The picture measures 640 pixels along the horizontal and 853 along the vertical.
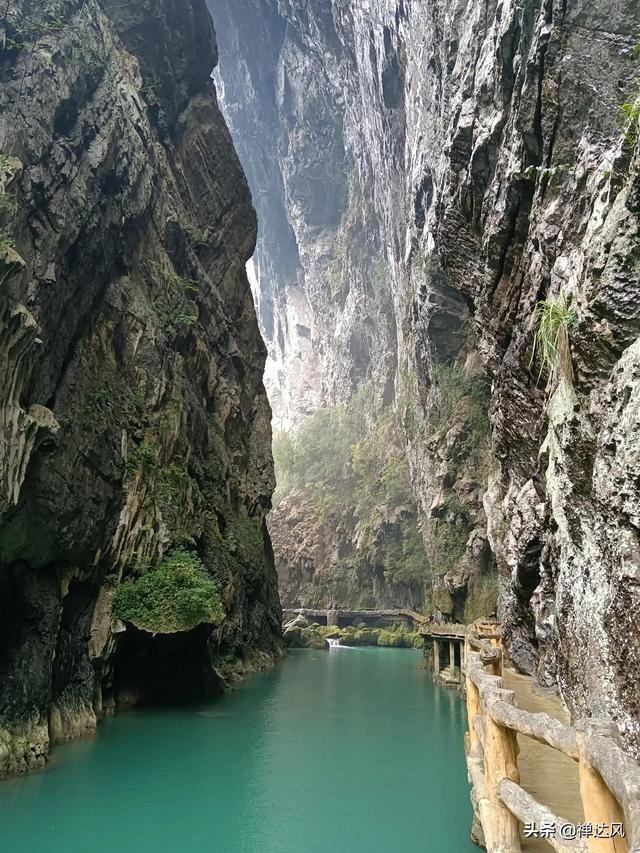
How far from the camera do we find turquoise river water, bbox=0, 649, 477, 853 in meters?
9.39

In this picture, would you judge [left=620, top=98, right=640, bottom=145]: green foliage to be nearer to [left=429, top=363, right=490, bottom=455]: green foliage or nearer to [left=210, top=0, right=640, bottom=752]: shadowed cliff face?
[left=210, top=0, right=640, bottom=752]: shadowed cliff face

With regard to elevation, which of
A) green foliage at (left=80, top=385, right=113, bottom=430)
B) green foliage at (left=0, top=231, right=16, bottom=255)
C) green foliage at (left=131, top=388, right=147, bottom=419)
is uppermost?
green foliage at (left=0, top=231, right=16, bottom=255)

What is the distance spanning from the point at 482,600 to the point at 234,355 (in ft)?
50.2

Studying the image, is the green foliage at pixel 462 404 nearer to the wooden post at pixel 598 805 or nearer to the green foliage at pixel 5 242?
the green foliage at pixel 5 242

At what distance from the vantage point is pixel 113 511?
1675cm

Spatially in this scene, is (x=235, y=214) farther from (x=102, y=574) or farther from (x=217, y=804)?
(x=217, y=804)

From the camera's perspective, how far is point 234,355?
29000mm

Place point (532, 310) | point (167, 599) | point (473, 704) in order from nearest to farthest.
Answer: point (473, 704) < point (532, 310) < point (167, 599)

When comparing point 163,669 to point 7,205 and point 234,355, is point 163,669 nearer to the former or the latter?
point 234,355

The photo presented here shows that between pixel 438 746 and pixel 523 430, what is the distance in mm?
7881

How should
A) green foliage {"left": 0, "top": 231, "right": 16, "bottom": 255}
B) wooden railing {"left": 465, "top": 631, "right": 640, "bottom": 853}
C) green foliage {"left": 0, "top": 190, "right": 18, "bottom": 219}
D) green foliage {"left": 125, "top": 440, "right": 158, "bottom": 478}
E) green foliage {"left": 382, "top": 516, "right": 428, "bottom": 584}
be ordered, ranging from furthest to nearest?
1. green foliage {"left": 382, "top": 516, "right": 428, "bottom": 584}
2. green foliage {"left": 125, "top": 440, "right": 158, "bottom": 478}
3. green foliage {"left": 0, "top": 190, "right": 18, "bottom": 219}
4. green foliage {"left": 0, "top": 231, "right": 16, "bottom": 255}
5. wooden railing {"left": 465, "top": 631, "right": 640, "bottom": 853}

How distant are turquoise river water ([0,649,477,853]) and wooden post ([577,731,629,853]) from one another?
6592mm

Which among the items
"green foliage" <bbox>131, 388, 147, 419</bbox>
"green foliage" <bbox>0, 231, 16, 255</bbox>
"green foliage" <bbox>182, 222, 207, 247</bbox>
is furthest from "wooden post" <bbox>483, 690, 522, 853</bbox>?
"green foliage" <bbox>182, 222, 207, 247</bbox>

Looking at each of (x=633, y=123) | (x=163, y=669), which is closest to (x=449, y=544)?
(x=163, y=669)
